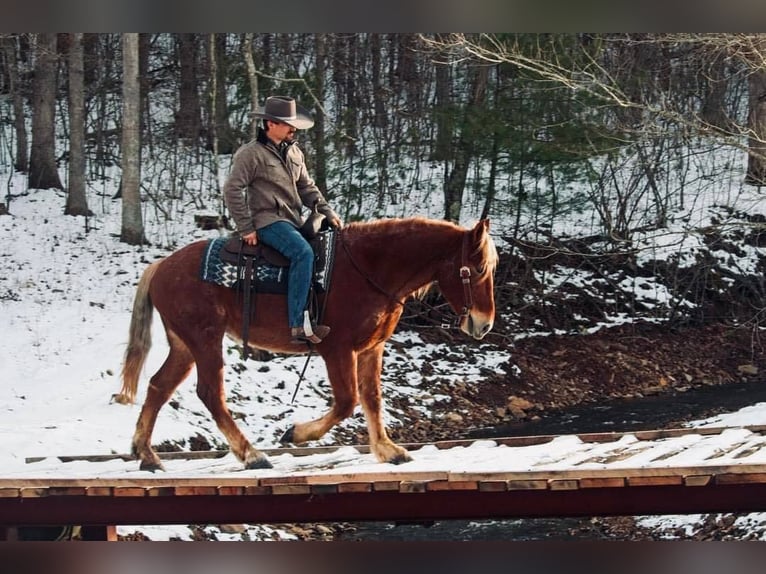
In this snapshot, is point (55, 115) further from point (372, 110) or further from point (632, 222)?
point (632, 222)

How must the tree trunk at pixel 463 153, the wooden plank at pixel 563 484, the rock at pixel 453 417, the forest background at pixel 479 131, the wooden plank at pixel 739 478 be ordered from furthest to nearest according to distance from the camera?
the tree trunk at pixel 463 153 → the forest background at pixel 479 131 → the rock at pixel 453 417 → the wooden plank at pixel 563 484 → the wooden plank at pixel 739 478

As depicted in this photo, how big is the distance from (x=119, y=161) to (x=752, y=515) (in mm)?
6194

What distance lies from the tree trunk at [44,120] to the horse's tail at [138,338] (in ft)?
15.6

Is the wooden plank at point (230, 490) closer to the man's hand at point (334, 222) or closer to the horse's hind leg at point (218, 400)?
the horse's hind leg at point (218, 400)

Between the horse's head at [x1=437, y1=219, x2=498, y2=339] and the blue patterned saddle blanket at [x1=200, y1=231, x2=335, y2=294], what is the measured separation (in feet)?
1.90

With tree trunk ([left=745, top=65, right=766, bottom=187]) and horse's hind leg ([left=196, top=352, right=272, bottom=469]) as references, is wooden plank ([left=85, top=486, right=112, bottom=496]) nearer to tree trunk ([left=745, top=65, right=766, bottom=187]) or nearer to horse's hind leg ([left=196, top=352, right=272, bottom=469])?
horse's hind leg ([left=196, top=352, right=272, bottom=469])

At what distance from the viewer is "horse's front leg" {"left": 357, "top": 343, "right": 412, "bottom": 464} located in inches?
233

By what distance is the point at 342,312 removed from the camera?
5.86m

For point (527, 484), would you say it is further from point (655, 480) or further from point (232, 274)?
point (232, 274)

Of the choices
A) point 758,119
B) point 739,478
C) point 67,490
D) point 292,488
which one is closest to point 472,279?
point 292,488

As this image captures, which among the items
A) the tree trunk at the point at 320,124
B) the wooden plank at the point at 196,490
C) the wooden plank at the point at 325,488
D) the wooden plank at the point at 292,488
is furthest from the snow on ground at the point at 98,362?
the tree trunk at the point at 320,124

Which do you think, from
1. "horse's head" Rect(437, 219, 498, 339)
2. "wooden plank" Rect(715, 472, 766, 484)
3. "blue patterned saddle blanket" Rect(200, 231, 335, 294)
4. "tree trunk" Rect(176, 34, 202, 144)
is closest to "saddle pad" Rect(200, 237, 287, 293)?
"blue patterned saddle blanket" Rect(200, 231, 335, 294)

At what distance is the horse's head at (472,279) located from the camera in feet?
A: 18.6
